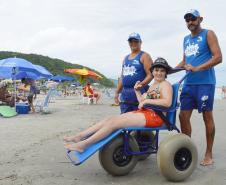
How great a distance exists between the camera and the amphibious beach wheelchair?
4102mm

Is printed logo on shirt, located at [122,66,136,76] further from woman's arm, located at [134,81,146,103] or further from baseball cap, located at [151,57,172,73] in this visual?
baseball cap, located at [151,57,172,73]

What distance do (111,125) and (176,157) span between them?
0.79 m

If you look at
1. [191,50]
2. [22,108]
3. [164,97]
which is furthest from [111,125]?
[22,108]

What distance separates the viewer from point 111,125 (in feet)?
13.6

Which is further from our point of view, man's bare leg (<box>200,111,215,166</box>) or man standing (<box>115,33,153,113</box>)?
man standing (<box>115,33,153,113</box>)

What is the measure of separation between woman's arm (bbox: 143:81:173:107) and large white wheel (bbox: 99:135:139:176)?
1.60 ft

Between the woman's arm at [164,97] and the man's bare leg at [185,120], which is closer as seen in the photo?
the woman's arm at [164,97]

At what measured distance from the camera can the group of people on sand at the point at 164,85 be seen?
432 cm

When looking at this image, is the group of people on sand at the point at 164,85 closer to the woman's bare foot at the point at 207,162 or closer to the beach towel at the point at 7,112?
the woman's bare foot at the point at 207,162

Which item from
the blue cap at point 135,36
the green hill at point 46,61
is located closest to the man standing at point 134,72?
the blue cap at point 135,36

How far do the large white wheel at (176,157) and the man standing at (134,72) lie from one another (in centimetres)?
102

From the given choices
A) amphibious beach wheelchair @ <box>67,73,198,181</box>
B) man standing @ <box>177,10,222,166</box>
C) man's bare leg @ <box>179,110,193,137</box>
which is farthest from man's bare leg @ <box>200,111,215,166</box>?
amphibious beach wheelchair @ <box>67,73,198,181</box>

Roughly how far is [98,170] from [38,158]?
1.08 m

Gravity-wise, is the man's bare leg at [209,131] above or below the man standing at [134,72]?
below
